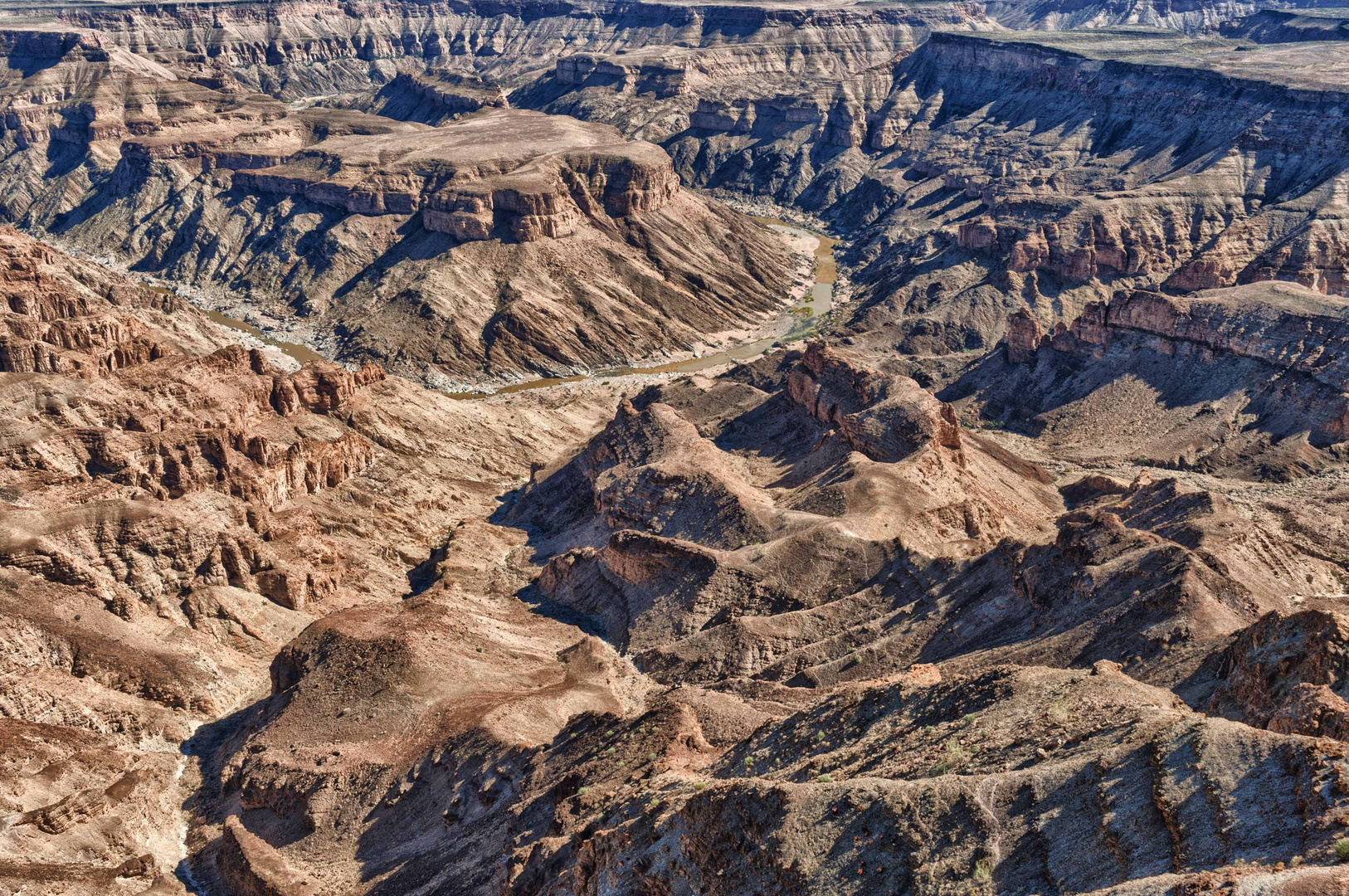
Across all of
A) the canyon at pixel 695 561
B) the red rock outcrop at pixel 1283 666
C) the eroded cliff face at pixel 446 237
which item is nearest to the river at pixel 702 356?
the canyon at pixel 695 561

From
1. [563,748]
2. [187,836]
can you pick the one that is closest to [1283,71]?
[563,748]

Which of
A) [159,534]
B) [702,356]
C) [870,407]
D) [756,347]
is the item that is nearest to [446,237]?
[702,356]

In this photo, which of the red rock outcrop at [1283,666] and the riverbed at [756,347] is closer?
the red rock outcrop at [1283,666]

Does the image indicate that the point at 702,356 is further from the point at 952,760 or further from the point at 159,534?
the point at 952,760

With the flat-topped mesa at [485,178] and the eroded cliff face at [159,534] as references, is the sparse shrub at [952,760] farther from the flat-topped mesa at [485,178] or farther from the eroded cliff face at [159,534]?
the flat-topped mesa at [485,178]

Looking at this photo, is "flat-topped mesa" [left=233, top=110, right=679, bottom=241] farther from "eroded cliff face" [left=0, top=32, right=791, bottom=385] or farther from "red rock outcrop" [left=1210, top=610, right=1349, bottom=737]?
"red rock outcrop" [left=1210, top=610, right=1349, bottom=737]
